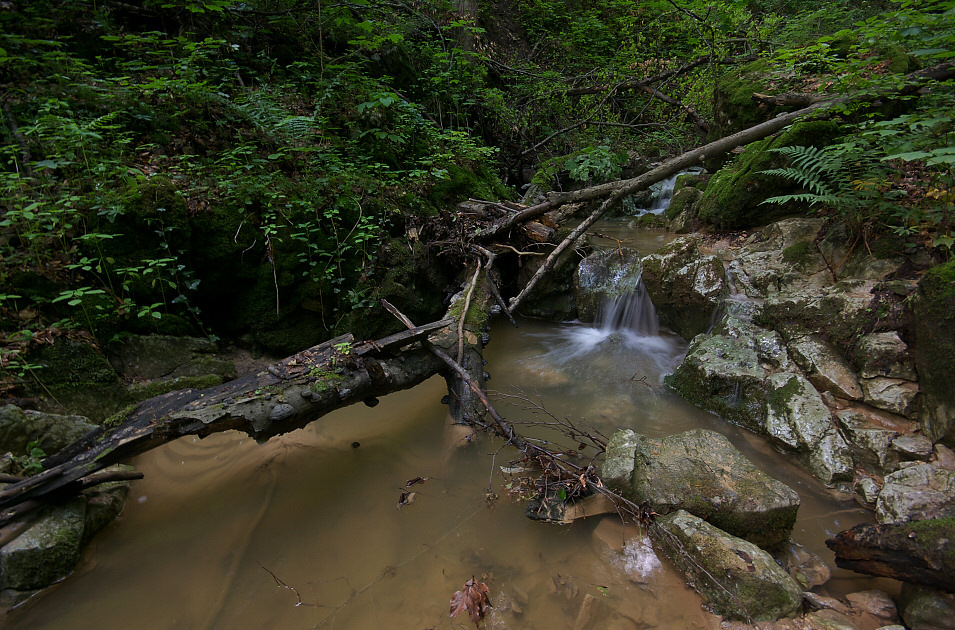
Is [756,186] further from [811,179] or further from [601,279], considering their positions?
[601,279]

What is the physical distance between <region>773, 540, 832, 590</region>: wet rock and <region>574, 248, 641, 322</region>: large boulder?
3.68 meters

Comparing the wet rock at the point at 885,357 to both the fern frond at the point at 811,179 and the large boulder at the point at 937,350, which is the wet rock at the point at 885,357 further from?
the fern frond at the point at 811,179

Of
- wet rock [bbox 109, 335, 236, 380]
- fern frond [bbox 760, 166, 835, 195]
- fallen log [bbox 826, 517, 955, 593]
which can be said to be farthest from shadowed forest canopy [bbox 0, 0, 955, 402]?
fallen log [bbox 826, 517, 955, 593]

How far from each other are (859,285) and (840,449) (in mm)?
1670

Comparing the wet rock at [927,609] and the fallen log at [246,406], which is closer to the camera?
the wet rock at [927,609]

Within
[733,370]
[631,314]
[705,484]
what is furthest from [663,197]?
[705,484]

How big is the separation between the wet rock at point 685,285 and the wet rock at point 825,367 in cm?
105

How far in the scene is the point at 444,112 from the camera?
8.26 m

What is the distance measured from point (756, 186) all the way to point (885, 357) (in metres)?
3.12

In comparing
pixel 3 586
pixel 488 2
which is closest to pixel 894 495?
pixel 3 586

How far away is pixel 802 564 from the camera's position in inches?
103

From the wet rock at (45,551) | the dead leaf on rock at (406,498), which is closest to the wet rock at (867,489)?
the dead leaf on rock at (406,498)

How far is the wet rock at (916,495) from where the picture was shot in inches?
102

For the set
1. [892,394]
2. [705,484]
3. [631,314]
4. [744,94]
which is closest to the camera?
[705,484]
